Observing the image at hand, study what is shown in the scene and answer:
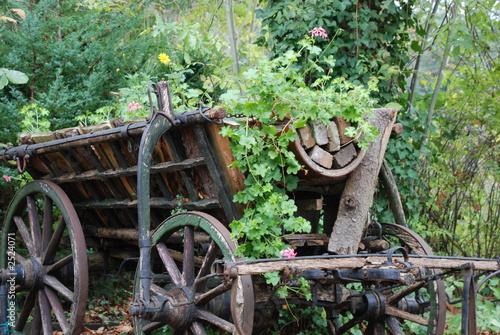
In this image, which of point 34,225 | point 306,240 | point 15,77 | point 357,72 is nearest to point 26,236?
point 34,225

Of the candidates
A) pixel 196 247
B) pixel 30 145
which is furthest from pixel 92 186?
pixel 196 247

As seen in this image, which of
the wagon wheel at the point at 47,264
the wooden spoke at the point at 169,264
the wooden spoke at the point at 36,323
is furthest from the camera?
the wooden spoke at the point at 36,323

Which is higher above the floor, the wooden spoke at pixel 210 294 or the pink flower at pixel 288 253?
the pink flower at pixel 288 253

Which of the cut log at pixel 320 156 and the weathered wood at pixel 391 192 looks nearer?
the cut log at pixel 320 156

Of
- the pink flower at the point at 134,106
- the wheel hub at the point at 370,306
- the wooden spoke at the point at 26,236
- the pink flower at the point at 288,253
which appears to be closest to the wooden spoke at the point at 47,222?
the wooden spoke at the point at 26,236

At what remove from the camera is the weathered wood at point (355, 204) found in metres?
Answer: 3.40

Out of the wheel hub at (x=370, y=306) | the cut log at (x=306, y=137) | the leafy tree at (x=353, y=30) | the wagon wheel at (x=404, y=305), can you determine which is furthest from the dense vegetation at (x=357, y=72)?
the cut log at (x=306, y=137)

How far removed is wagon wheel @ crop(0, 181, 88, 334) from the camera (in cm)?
396

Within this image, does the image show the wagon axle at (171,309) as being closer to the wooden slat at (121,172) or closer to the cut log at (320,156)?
the wooden slat at (121,172)

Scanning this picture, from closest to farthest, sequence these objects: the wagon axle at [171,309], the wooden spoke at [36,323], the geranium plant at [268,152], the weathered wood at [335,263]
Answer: the weathered wood at [335,263] < the geranium plant at [268,152] < the wagon axle at [171,309] < the wooden spoke at [36,323]

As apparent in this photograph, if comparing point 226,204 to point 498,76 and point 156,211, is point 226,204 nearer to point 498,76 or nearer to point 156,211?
point 156,211

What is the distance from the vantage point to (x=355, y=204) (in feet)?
11.3

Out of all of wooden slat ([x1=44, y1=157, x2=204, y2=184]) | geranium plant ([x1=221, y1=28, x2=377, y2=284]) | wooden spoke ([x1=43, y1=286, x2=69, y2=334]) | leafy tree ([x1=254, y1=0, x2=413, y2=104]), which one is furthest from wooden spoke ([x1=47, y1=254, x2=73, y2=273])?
leafy tree ([x1=254, y1=0, x2=413, y2=104])

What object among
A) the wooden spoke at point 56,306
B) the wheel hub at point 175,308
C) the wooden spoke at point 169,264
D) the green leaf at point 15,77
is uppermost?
the green leaf at point 15,77
